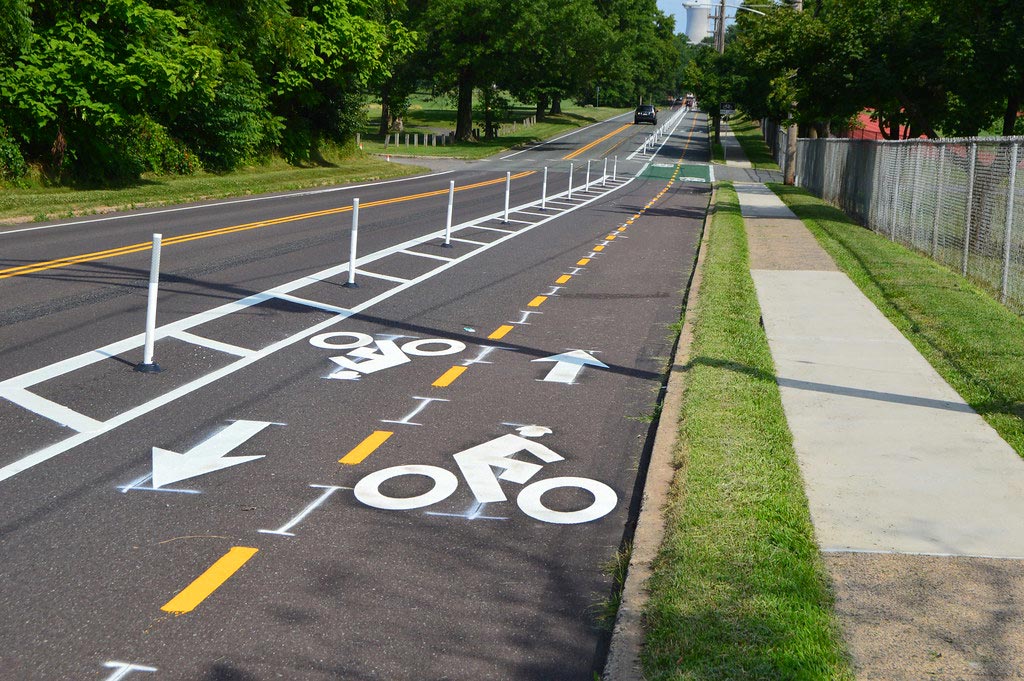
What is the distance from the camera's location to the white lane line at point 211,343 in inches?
389

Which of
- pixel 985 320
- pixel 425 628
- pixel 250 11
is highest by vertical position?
pixel 250 11

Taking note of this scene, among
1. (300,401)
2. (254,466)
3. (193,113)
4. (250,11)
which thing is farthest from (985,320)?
(193,113)

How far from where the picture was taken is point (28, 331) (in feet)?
34.1

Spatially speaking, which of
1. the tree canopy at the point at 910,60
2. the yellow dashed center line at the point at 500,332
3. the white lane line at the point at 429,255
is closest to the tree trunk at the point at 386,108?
the tree canopy at the point at 910,60

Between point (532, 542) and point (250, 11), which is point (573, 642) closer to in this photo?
point (532, 542)

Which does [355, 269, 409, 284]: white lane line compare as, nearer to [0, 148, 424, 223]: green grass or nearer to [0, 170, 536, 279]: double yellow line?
[0, 170, 536, 279]: double yellow line

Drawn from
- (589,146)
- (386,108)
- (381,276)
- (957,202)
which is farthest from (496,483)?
(386,108)

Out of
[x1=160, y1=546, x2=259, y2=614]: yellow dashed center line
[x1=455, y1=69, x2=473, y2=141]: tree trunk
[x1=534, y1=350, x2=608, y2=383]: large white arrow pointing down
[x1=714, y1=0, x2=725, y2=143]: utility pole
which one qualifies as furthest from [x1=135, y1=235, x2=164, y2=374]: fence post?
[x1=455, y1=69, x2=473, y2=141]: tree trunk

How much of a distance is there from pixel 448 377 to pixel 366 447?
2115mm

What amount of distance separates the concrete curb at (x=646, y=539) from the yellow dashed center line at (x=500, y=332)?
1.93 meters

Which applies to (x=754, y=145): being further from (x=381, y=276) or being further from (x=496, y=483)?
(x=496, y=483)

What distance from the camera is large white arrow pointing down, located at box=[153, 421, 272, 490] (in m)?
6.46

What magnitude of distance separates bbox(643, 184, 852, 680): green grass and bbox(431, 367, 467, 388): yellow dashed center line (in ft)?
6.20

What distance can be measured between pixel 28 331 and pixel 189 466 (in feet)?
15.2
